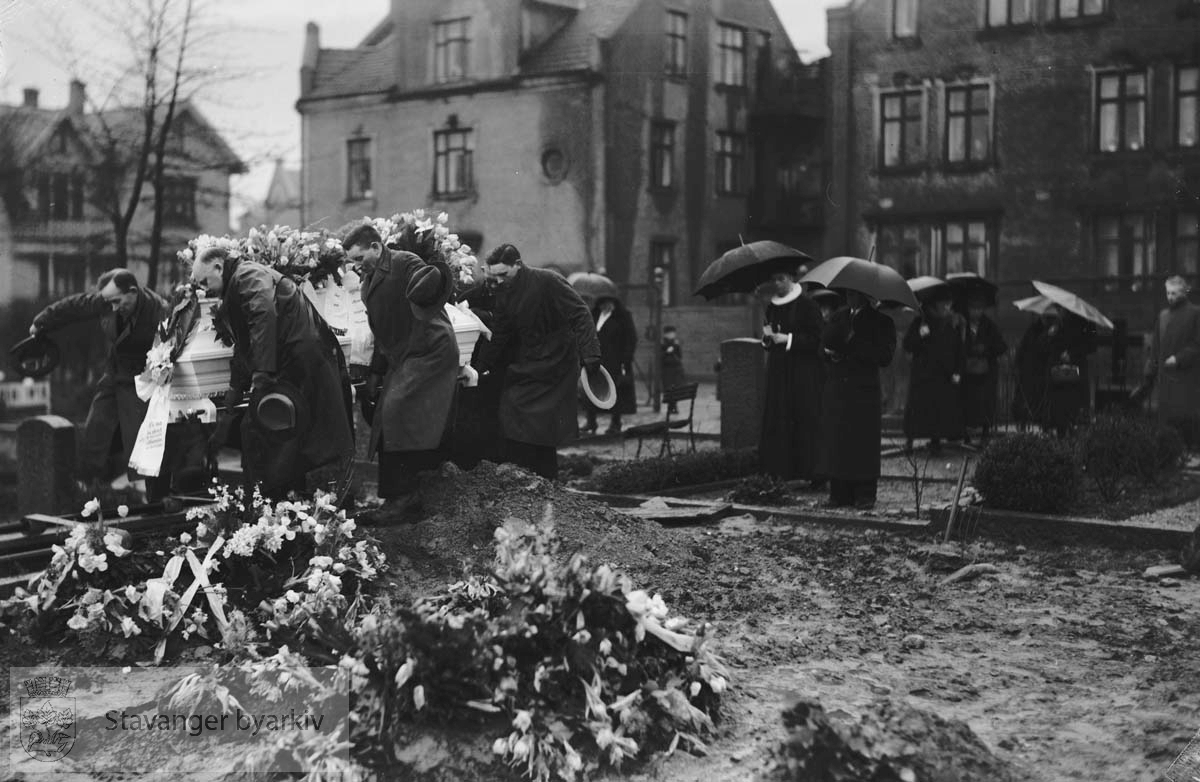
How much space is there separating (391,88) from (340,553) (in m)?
17.0

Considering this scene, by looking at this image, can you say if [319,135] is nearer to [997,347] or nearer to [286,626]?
[997,347]

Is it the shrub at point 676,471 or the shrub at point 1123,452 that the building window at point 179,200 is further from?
Answer: the shrub at point 1123,452

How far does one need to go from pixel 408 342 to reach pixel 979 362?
28.8 ft

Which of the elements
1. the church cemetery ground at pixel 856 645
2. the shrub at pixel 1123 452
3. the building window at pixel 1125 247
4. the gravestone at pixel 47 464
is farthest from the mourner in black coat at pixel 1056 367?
the building window at pixel 1125 247

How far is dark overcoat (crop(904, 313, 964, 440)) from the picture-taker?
15938 millimetres

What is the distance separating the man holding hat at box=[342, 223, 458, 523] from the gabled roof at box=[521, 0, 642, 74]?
14461 millimetres

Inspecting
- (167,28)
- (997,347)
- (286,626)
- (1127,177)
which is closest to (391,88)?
(167,28)

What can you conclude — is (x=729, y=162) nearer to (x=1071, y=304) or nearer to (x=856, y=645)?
(x=1071, y=304)

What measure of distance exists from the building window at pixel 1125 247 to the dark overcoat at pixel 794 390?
1682 centimetres

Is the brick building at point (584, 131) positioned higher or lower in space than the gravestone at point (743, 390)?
higher

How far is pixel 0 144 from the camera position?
19.2m

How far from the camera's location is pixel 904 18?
84.8ft

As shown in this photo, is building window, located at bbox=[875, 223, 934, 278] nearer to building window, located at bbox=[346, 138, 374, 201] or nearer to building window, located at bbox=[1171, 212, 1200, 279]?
building window, located at bbox=[1171, 212, 1200, 279]

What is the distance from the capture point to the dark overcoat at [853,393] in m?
11.3
